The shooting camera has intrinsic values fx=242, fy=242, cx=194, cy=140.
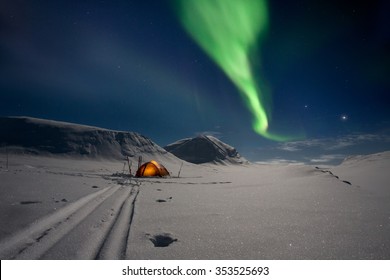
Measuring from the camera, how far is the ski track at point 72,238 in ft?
11.1

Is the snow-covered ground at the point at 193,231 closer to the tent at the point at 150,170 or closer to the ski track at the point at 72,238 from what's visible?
the ski track at the point at 72,238

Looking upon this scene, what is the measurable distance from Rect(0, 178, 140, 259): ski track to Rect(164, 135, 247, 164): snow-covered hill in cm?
12467

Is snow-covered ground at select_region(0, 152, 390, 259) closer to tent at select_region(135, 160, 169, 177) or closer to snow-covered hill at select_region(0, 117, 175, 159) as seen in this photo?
tent at select_region(135, 160, 169, 177)

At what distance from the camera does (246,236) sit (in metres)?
4.07

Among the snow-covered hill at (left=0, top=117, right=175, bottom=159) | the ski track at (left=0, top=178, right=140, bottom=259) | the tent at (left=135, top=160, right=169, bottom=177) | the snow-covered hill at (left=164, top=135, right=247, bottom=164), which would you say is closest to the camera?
the ski track at (left=0, top=178, right=140, bottom=259)

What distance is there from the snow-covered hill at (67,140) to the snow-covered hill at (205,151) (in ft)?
186

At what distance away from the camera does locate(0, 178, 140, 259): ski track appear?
11.1ft

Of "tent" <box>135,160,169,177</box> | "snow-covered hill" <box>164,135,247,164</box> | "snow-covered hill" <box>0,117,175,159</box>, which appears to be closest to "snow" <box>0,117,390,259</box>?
"tent" <box>135,160,169,177</box>

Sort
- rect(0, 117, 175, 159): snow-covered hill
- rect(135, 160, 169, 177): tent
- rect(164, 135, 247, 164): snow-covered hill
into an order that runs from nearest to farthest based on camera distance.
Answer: rect(135, 160, 169, 177): tent, rect(0, 117, 175, 159): snow-covered hill, rect(164, 135, 247, 164): snow-covered hill

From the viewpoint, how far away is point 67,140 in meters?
64.4

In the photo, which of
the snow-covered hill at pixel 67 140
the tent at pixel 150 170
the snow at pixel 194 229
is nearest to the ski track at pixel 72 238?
the snow at pixel 194 229

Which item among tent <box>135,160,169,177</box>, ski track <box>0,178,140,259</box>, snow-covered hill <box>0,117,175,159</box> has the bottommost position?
ski track <box>0,178,140,259</box>
